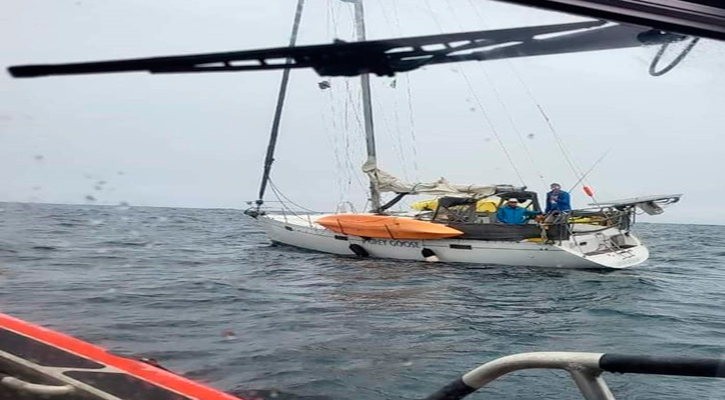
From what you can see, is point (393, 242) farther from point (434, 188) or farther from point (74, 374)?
point (74, 374)

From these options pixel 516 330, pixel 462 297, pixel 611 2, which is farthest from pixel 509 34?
pixel 462 297

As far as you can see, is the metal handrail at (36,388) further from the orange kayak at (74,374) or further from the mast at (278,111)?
the mast at (278,111)

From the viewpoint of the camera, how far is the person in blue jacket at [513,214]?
18172mm

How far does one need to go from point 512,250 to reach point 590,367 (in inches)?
632

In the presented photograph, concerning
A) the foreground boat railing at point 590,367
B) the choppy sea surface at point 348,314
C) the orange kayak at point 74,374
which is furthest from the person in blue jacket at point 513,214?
the foreground boat railing at point 590,367

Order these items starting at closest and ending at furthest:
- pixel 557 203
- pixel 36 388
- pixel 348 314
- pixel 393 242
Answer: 1. pixel 36 388
2. pixel 348 314
3. pixel 557 203
4. pixel 393 242

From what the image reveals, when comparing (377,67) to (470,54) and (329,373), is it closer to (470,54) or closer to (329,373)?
(470,54)

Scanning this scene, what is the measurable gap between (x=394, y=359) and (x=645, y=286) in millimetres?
9458

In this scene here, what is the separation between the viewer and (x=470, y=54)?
1.74 meters

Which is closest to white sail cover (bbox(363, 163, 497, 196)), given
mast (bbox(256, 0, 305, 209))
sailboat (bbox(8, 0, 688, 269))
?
sailboat (bbox(8, 0, 688, 269))

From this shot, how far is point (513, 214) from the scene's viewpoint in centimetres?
1819

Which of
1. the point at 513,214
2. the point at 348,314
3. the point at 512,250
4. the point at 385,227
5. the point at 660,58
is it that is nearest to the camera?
the point at 660,58

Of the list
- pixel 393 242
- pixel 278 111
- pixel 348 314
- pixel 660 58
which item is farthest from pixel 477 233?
pixel 660 58

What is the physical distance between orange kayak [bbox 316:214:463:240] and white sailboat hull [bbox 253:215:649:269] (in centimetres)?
35
